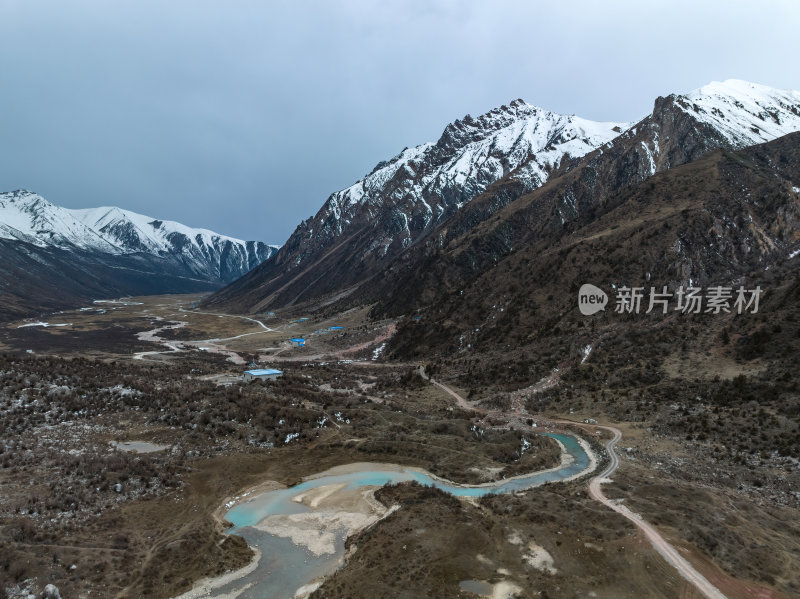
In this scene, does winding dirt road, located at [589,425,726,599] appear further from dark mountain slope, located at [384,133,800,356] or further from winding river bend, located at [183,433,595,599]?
dark mountain slope, located at [384,133,800,356]

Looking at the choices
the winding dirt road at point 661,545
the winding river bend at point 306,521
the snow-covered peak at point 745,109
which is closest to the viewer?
the winding dirt road at point 661,545

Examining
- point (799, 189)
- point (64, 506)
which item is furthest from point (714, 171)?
point (64, 506)

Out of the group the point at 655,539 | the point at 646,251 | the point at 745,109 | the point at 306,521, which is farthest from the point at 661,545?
the point at 745,109

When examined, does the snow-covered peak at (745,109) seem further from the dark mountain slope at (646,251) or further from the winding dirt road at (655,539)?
the winding dirt road at (655,539)

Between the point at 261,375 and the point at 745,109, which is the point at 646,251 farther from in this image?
the point at 745,109

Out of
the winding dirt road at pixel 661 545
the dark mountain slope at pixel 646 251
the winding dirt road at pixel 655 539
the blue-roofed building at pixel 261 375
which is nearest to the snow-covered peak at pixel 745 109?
the dark mountain slope at pixel 646 251

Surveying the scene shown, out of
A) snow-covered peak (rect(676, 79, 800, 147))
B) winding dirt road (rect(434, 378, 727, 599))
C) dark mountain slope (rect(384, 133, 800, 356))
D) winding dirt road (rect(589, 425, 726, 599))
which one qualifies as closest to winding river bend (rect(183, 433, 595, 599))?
winding dirt road (rect(434, 378, 727, 599))
